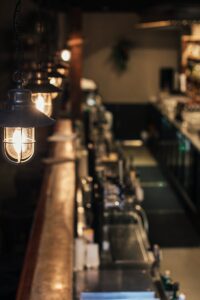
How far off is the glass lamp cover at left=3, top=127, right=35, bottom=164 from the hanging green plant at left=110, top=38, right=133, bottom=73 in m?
11.8

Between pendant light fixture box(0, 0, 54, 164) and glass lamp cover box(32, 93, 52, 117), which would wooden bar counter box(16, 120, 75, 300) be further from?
pendant light fixture box(0, 0, 54, 164)

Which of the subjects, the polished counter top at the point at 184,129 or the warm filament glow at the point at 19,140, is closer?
the warm filament glow at the point at 19,140

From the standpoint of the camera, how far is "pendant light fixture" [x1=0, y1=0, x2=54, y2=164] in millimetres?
2027

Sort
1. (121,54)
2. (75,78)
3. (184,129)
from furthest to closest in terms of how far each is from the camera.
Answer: (121,54) < (75,78) < (184,129)

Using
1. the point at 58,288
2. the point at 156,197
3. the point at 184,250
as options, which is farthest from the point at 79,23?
the point at 58,288

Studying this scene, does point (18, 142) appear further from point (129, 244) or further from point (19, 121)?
point (129, 244)

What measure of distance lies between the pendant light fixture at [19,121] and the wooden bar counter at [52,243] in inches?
35.8

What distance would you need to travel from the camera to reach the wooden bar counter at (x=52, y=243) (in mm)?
3000

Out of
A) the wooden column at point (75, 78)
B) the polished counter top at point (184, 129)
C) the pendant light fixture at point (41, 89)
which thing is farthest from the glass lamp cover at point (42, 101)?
the wooden column at point (75, 78)

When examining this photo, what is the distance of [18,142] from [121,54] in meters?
11.9

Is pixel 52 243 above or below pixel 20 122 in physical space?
below

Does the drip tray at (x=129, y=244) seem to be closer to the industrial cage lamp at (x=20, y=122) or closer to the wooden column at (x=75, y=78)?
the industrial cage lamp at (x=20, y=122)

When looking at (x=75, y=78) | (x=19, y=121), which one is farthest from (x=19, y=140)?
(x=75, y=78)

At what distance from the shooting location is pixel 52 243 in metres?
3.67
